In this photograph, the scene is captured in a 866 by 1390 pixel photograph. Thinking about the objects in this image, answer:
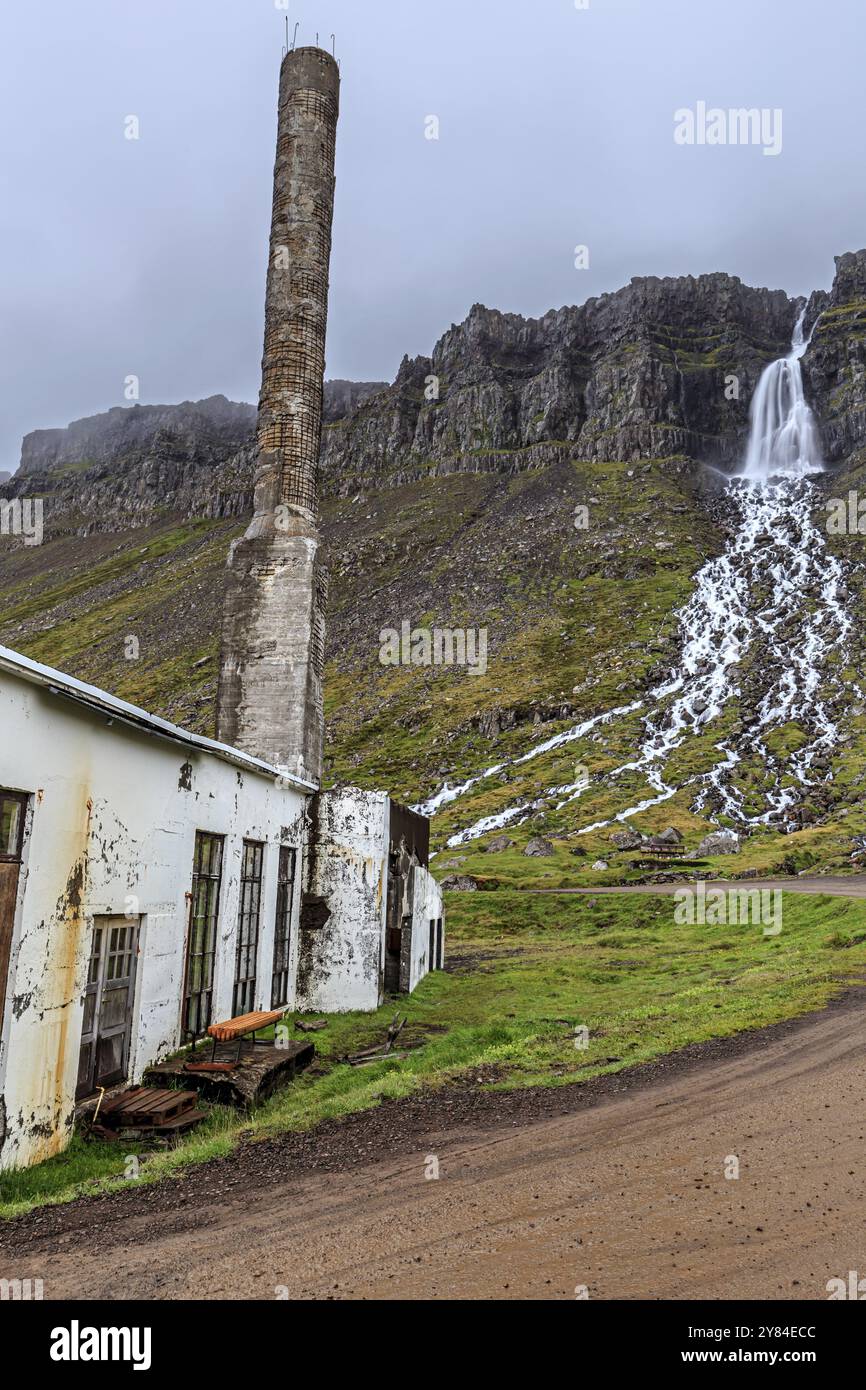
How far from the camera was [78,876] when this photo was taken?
8.16 metres

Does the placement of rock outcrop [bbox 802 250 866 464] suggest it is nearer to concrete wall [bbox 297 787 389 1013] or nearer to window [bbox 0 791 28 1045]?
concrete wall [bbox 297 787 389 1013]

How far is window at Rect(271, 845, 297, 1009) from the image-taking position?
1406 cm

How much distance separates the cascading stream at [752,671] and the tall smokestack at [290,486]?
75.8 ft

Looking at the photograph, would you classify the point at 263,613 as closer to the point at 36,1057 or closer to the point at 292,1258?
the point at 36,1057

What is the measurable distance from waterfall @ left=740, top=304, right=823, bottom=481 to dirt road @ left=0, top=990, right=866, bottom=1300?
10104cm

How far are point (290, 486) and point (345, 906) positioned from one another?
34.5 feet

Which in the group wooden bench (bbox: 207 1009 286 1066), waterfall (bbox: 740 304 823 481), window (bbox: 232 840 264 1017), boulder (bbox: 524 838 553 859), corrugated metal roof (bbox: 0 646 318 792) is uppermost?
waterfall (bbox: 740 304 823 481)

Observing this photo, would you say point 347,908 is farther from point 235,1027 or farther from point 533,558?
point 533,558

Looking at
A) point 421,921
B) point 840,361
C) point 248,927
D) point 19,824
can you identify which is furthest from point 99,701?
point 840,361

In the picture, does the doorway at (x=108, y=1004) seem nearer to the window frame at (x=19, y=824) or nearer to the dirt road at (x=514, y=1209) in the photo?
the window frame at (x=19, y=824)

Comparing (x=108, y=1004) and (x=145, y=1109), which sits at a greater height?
(x=108, y=1004)

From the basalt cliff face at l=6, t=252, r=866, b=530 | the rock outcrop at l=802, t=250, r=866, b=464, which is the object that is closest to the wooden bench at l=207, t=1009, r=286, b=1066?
the basalt cliff face at l=6, t=252, r=866, b=530

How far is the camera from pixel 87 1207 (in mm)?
6293
